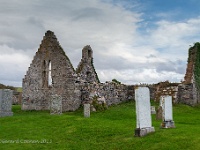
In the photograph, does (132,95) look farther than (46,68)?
Yes

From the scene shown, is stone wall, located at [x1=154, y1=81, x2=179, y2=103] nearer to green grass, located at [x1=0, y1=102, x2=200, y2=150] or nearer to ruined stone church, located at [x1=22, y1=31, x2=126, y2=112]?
ruined stone church, located at [x1=22, y1=31, x2=126, y2=112]

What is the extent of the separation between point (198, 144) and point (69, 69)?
18.8 m

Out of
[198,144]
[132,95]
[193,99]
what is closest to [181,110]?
[193,99]

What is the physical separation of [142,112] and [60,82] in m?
16.5

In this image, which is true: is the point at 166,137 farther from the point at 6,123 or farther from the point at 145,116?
the point at 6,123

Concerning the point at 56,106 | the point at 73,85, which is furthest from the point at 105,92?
the point at 56,106

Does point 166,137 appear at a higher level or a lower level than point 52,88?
lower

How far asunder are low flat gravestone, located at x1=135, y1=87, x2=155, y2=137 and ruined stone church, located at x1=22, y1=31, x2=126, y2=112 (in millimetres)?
13260

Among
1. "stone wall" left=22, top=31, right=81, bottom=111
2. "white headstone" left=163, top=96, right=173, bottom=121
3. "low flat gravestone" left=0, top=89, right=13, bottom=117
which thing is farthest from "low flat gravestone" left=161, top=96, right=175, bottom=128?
"stone wall" left=22, top=31, right=81, bottom=111

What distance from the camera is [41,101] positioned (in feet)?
105

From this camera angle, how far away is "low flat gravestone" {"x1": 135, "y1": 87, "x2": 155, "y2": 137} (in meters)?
14.3

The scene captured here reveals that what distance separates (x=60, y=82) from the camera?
30141 millimetres

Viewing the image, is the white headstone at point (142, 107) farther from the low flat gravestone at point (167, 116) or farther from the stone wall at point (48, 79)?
the stone wall at point (48, 79)

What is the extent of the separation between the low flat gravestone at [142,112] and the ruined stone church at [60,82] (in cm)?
1326
